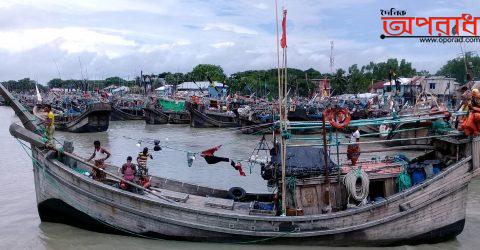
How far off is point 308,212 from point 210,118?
29.6m

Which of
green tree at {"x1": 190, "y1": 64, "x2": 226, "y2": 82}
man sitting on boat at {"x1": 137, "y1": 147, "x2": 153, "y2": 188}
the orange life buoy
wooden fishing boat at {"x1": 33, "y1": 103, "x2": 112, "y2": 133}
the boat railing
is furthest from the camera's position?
green tree at {"x1": 190, "y1": 64, "x2": 226, "y2": 82}

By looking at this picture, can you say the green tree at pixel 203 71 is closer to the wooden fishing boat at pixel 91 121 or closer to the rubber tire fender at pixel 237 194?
the wooden fishing boat at pixel 91 121

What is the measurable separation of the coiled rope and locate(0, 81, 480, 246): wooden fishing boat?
25cm

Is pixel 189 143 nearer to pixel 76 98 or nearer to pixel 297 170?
pixel 297 170

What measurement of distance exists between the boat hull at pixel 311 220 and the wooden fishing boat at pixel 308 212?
0.6 inches

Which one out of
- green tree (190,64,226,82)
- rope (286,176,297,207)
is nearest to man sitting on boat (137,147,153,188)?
rope (286,176,297,207)

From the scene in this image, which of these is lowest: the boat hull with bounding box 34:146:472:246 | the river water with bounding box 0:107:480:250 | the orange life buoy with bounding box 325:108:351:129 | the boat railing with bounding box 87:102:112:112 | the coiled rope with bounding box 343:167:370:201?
the river water with bounding box 0:107:480:250

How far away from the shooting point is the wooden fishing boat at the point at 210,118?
125ft

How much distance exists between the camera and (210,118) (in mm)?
38688

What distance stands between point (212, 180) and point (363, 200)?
8469 millimetres

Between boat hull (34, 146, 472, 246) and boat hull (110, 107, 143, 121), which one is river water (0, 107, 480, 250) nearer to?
boat hull (34, 146, 472, 246)

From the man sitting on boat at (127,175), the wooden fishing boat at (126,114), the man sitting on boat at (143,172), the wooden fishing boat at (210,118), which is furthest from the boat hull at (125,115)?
the man sitting on boat at (127,175)

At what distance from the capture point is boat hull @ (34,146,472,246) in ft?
29.9

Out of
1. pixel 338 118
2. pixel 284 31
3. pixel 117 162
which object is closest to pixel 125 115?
pixel 117 162
